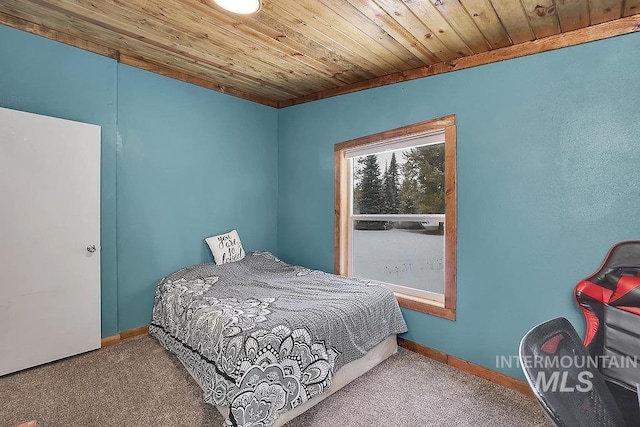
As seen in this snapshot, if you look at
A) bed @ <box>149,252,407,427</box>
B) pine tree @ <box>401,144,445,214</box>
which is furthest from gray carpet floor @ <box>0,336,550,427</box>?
pine tree @ <box>401,144,445,214</box>

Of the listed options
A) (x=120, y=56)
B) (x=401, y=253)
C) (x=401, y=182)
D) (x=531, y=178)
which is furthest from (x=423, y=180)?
(x=120, y=56)

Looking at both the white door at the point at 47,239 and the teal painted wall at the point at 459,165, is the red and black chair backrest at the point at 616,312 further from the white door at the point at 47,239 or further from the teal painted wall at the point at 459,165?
the white door at the point at 47,239

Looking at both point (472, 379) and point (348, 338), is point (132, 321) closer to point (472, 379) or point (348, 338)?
point (348, 338)

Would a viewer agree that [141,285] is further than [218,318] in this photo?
Yes

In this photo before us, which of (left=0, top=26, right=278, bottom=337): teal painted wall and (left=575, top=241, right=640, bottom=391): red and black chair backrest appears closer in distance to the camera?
(left=575, top=241, right=640, bottom=391): red and black chair backrest

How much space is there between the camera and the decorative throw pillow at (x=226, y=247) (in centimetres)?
323

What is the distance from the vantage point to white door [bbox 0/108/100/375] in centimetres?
212

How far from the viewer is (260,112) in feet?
12.4

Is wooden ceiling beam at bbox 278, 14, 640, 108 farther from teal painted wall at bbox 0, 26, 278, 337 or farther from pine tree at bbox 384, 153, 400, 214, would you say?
teal painted wall at bbox 0, 26, 278, 337

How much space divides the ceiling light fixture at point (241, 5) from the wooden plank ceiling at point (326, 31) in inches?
2.6

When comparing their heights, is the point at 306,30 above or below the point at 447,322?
above

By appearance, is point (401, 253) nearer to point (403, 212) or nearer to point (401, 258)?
point (401, 258)

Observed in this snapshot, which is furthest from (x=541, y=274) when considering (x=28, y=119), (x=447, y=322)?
(x=28, y=119)

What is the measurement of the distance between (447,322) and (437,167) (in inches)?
53.5
